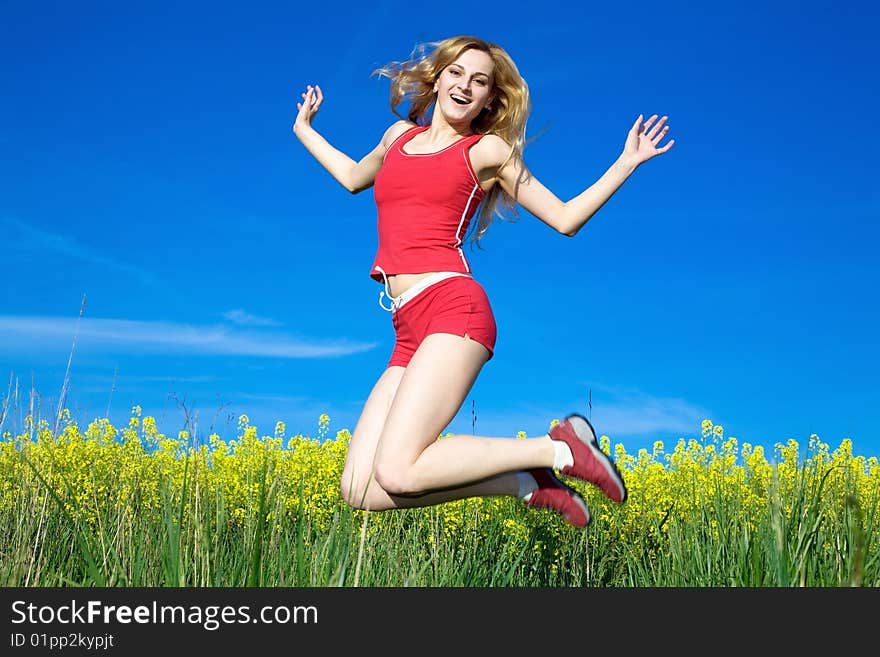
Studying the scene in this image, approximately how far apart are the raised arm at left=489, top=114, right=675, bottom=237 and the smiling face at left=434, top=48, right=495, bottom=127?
244 millimetres

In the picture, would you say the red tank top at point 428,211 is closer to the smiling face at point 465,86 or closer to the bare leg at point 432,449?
the smiling face at point 465,86

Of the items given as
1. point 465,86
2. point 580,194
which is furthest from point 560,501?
point 465,86

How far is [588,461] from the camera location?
157 inches

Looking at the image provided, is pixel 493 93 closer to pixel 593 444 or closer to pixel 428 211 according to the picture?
pixel 428 211

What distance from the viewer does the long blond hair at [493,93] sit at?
430cm

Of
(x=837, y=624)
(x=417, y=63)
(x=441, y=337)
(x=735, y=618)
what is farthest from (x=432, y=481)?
(x=417, y=63)

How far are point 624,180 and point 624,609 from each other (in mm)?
2208

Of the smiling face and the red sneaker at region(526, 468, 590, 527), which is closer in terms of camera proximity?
the red sneaker at region(526, 468, 590, 527)

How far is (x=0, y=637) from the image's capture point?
2.55m

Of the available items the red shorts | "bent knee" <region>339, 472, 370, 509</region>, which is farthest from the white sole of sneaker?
"bent knee" <region>339, 472, 370, 509</region>

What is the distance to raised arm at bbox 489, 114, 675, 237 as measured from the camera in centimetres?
394

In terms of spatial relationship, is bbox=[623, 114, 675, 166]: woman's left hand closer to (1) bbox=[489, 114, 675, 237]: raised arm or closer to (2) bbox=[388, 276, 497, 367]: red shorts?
(1) bbox=[489, 114, 675, 237]: raised arm

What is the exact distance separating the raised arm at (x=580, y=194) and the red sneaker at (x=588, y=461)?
0.97 metres

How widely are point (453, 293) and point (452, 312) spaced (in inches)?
3.8
